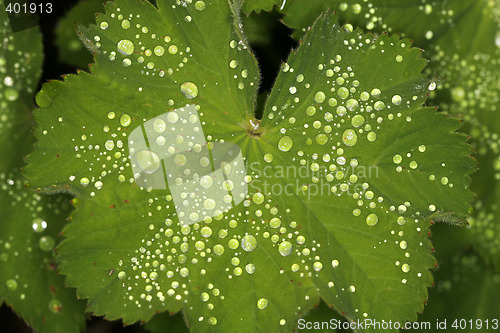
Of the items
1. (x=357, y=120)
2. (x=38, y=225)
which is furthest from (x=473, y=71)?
(x=38, y=225)

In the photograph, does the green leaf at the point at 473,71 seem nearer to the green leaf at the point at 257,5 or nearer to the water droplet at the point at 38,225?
the green leaf at the point at 257,5

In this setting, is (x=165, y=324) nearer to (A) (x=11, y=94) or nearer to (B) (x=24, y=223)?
(B) (x=24, y=223)

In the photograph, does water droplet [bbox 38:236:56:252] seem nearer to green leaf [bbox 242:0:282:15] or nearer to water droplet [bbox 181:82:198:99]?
water droplet [bbox 181:82:198:99]

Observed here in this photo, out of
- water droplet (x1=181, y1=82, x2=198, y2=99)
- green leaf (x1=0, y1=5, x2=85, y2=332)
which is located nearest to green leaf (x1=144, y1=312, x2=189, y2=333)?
green leaf (x1=0, y1=5, x2=85, y2=332)

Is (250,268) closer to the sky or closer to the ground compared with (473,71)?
closer to the ground

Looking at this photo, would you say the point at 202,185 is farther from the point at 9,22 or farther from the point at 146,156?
the point at 9,22

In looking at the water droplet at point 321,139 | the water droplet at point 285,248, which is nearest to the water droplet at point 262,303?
the water droplet at point 285,248
